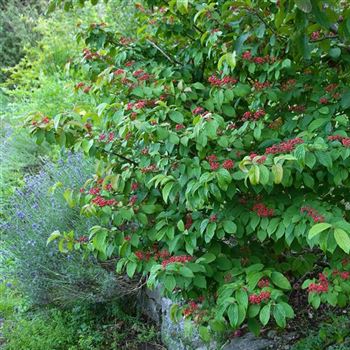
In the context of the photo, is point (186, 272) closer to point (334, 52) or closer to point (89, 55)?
point (334, 52)

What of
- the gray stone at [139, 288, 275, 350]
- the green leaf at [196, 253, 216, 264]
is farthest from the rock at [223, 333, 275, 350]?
the green leaf at [196, 253, 216, 264]

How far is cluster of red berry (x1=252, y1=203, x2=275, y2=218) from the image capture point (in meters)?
2.27

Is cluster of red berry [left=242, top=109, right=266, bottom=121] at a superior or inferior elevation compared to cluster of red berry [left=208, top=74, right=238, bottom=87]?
inferior

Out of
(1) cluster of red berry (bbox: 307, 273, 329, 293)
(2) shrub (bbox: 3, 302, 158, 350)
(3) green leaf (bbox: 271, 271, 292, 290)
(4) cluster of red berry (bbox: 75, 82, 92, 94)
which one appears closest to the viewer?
(1) cluster of red berry (bbox: 307, 273, 329, 293)

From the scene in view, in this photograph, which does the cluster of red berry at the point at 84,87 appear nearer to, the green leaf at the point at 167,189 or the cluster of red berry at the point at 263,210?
the green leaf at the point at 167,189

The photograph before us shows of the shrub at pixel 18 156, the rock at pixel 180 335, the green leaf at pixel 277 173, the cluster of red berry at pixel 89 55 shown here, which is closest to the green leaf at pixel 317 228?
the green leaf at pixel 277 173

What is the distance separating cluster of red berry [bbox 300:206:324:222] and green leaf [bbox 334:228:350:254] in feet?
0.49

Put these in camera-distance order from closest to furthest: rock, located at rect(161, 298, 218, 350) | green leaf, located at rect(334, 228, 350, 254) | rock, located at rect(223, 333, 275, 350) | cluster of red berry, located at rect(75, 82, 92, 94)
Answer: green leaf, located at rect(334, 228, 350, 254) → cluster of red berry, located at rect(75, 82, 92, 94) → rock, located at rect(223, 333, 275, 350) → rock, located at rect(161, 298, 218, 350)

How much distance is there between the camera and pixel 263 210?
229 cm

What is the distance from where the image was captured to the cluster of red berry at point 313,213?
6.74 feet

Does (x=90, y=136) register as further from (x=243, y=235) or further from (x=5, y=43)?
(x=5, y=43)

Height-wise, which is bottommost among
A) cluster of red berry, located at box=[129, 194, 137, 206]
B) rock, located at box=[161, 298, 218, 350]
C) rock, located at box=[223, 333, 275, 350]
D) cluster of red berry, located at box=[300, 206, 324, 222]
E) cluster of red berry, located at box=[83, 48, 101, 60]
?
rock, located at box=[161, 298, 218, 350]

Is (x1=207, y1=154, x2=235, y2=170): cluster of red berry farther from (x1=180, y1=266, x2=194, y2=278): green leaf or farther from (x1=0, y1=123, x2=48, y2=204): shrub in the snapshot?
(x1=0, y1=123, x2=48, y2=204): shrub

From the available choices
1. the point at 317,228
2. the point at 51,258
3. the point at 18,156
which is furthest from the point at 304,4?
the point at 18,156
